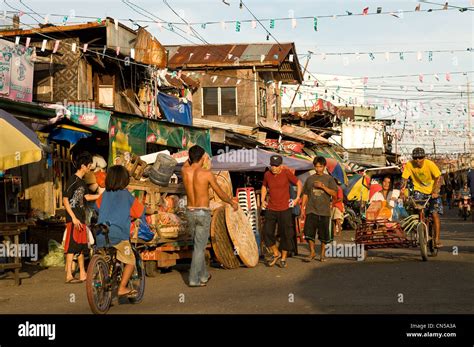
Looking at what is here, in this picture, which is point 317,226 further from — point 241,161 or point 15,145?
point 15,145

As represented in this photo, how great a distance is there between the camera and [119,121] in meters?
20.1

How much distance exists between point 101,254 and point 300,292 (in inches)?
108

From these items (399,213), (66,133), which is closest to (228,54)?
(66,133)

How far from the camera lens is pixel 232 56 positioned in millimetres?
35344

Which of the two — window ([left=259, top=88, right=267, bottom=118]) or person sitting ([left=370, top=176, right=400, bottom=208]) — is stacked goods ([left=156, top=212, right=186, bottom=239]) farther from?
window ([left=259, top=88, right=267, bottom=118])

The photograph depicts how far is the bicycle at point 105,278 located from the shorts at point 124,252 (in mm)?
50

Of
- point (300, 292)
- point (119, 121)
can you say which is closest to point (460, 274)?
point (300, 292)

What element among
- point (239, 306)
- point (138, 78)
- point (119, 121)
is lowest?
point (239, 306)

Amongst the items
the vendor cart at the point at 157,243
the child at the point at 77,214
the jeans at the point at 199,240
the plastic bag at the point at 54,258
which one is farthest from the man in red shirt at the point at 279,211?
the plastic bag at the point at 54,258

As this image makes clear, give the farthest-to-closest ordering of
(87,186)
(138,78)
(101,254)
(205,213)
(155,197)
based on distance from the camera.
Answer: (138,78) < (155,197) < (87,186) < (205,213) < (101,254)

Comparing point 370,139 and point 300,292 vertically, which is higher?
point 370,139

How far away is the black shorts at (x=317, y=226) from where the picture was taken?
49.5 ft

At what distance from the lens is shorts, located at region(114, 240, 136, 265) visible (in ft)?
31.9

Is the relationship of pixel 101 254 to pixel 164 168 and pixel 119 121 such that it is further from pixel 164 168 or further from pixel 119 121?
pixel 119 121
